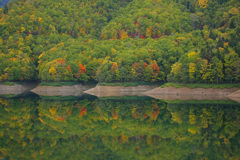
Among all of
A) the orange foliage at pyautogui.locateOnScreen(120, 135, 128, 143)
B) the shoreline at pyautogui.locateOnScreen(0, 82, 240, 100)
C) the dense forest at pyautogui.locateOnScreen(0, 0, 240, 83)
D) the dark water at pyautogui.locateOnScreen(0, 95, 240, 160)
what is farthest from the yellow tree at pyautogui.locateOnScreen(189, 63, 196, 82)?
the orange foliage at pyautogui.locateOnScreen(120, 135, 128, 143)

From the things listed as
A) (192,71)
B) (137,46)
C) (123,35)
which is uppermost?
(123,35)

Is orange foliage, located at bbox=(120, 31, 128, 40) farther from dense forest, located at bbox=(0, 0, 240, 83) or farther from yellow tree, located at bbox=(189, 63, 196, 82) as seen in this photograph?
yellow tree, located at bbox=(189, 63, 196, 82)

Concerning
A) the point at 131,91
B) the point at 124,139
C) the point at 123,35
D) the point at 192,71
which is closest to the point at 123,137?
the point at 124,139

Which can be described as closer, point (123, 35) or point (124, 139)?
point (124, 139)

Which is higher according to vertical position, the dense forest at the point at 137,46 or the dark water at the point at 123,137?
the dense forest at the point at 137,46

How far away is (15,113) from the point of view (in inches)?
2297

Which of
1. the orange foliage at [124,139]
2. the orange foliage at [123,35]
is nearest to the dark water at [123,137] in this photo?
the orange foliage at [124,139]

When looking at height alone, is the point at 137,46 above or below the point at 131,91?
above

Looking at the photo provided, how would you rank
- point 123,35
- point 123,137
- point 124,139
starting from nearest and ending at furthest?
point 124,139 → point 123,137 → point 123,35

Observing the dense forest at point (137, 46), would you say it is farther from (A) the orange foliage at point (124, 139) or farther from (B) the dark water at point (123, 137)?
(A) the orange foliage at point (124, 139)

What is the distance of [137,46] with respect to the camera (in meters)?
156

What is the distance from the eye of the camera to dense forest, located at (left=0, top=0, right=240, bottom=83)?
10181 centimetres

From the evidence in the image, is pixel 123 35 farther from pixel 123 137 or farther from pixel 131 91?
pixel 123 137

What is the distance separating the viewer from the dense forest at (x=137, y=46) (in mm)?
101812
